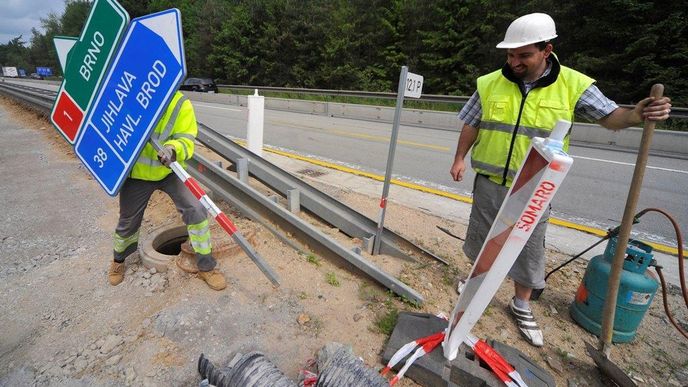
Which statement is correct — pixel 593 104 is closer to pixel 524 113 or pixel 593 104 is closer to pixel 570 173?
pixel 524 113

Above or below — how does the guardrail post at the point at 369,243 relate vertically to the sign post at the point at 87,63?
below

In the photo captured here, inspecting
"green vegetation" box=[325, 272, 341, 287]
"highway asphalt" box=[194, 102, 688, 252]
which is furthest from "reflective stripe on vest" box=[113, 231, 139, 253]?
"highway asphalt" box=[194, 102, 688, 252]

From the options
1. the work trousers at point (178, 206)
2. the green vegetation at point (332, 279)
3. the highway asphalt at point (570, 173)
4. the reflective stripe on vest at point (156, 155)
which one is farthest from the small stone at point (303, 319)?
the highway asphalt at point (570, 173)

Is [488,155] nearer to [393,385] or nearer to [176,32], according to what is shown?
[393,385]

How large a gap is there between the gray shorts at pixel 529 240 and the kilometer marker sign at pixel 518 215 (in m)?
0.88

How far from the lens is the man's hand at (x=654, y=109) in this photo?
1.77 m

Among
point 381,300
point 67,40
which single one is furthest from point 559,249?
point 67,40

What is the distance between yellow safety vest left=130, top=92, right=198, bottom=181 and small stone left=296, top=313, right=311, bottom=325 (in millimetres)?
1371

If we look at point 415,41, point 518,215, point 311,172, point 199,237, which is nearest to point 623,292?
point 518,215

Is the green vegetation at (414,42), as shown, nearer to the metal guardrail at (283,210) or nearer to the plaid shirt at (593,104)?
the plaid shirt at (593,104)

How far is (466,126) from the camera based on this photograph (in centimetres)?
265

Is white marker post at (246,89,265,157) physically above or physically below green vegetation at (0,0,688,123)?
below

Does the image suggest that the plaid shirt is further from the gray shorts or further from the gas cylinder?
the gas cylinder

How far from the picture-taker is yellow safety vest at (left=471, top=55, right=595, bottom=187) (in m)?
2.13
